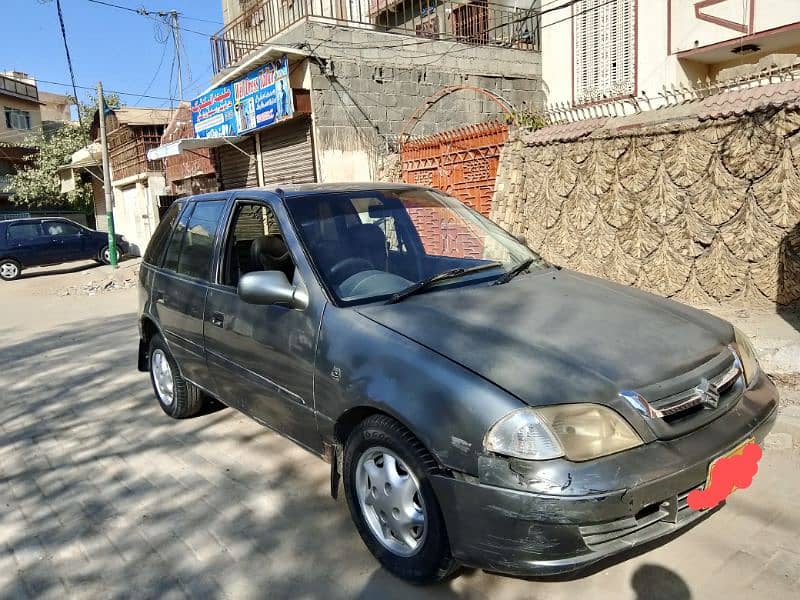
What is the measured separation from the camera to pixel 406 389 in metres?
2.35

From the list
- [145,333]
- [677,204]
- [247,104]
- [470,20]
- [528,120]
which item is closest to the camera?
[145,333]

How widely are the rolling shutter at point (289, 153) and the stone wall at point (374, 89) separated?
17.8 inches

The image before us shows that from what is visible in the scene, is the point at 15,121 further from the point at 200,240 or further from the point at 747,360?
the point at 747,360

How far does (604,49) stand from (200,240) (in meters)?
10.4

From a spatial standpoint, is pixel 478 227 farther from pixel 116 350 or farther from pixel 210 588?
pixel 116 350

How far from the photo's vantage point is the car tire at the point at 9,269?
16531mm

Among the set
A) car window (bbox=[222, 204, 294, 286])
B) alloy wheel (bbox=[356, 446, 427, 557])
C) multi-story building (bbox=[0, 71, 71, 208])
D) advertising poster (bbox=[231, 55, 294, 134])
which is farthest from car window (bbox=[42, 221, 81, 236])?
multi-story building (bbox=[0, 71, 71, 208])

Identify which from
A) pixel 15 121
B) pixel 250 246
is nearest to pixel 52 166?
pixel 15 121

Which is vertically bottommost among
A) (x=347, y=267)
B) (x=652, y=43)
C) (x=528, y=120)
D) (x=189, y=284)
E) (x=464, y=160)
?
(x=189, y=284)

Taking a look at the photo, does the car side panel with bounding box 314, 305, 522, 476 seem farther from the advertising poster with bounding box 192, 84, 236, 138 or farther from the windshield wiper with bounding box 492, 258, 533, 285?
the advertising poster with bounding box 192, 84, 236, 138

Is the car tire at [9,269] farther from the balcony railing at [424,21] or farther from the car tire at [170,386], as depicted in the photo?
the car tire at [170,386]

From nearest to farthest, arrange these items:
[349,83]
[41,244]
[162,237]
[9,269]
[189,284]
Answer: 1. [189,284]
2. [162,237]
3. [349,83]
4. [9,269]
5. [41,244]

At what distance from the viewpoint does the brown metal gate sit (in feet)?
27.4

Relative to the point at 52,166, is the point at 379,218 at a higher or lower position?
lower
